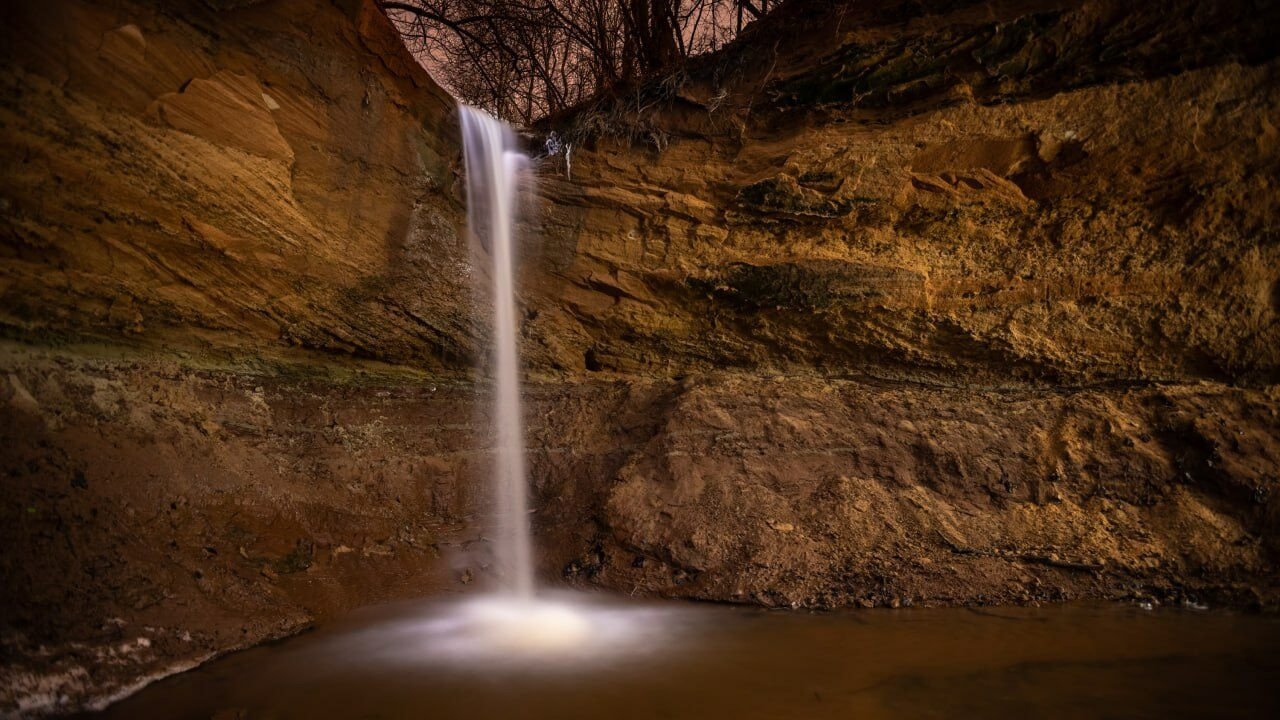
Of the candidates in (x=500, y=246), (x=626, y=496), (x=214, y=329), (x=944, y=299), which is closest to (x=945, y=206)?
(x=944, y=299)

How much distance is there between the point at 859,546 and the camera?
3895 millimetres

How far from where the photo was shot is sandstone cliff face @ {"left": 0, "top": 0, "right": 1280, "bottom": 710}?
11.2 feet

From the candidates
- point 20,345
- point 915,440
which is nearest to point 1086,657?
point 915,440

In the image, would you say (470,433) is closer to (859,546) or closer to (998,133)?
(859,546)

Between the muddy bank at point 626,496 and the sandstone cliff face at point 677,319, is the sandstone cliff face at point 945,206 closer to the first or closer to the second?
the sandstone cliff face at point 677,319

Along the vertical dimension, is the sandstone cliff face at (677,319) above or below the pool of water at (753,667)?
above

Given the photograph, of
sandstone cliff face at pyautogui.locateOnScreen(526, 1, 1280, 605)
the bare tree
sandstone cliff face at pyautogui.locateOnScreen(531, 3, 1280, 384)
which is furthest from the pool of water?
the bare tree

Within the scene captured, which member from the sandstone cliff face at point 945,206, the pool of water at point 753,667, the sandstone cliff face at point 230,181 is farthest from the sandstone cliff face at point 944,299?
the sandstone cliff face at point 230,181

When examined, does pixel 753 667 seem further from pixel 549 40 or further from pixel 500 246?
pixel 549 40

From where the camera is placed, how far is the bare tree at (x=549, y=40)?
6133 millimetres

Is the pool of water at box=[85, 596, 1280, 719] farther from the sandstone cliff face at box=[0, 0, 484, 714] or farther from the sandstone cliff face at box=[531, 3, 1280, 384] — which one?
the sandstone cliff face at box=[531, 3, 1280, 384]

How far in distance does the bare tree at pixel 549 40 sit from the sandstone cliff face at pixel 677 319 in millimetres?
1415

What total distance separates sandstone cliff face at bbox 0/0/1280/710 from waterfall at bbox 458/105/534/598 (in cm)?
16

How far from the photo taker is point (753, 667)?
2785mm
